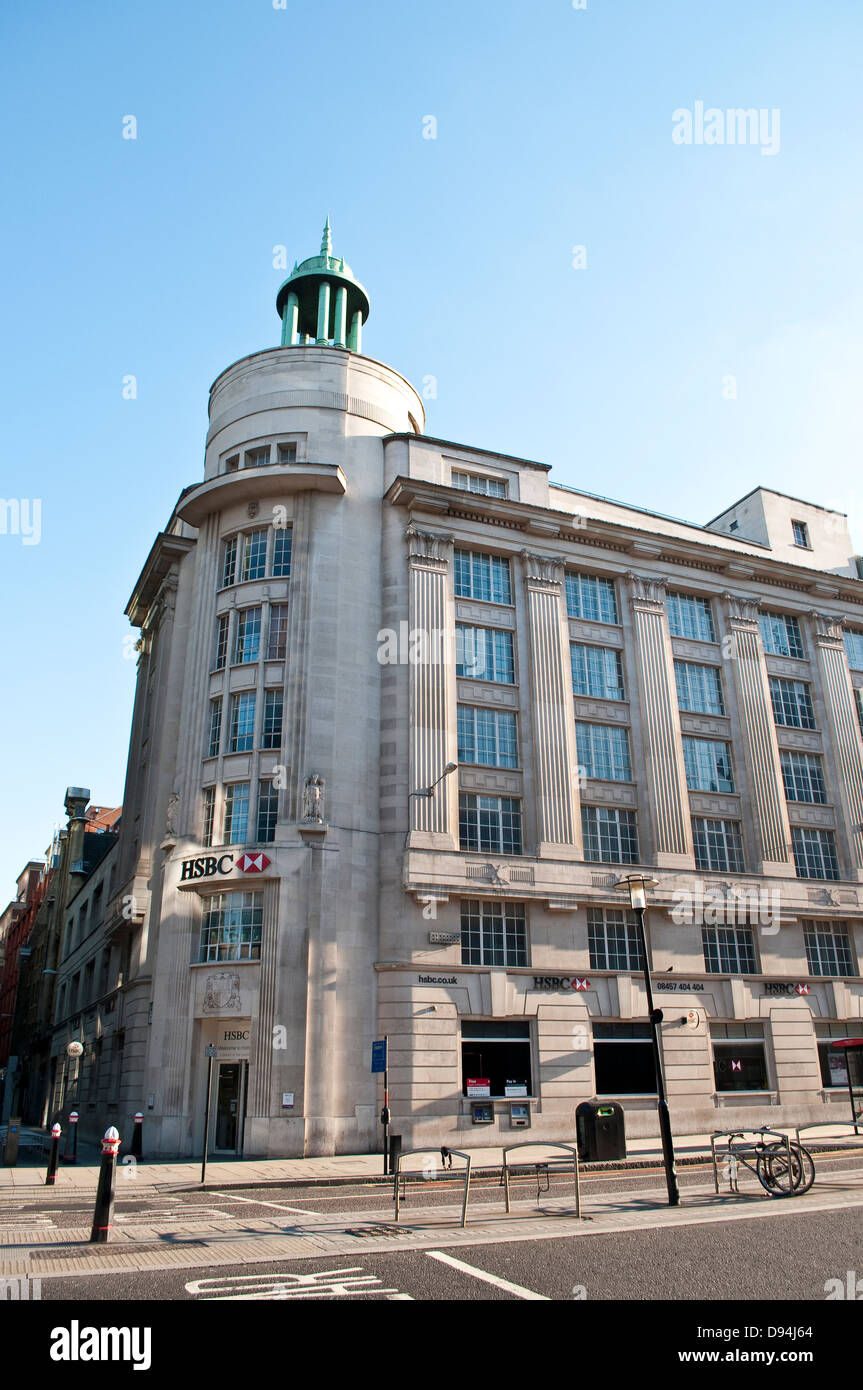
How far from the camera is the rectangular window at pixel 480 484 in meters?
38.8

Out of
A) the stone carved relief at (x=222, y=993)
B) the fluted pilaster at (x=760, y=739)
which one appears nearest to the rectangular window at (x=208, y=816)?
the stone carved relief at (x=222, y=993)

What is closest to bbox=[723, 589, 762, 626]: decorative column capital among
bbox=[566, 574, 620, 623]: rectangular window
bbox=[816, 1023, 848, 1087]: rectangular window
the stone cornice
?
the stone cornice

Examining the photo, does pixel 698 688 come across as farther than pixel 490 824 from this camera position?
Yes

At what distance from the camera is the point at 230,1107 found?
97.1 feet

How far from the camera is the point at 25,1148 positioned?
36688mm

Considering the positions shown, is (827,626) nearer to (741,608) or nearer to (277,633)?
(741,608)

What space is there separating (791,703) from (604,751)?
11.3m

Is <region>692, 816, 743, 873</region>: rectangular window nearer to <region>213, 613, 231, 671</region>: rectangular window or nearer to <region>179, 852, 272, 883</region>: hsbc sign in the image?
<region>179, 852, 272, 883</region>: hsbc sign

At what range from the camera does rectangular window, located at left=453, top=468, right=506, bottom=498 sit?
3875 centimetres

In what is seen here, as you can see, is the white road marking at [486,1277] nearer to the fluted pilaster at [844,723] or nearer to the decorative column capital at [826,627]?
the fluted pilaster at [844,723]

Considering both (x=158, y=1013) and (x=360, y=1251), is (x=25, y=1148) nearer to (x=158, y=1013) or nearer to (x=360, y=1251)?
(x=158, y=1013)

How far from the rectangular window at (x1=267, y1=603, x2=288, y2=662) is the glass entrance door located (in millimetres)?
13894

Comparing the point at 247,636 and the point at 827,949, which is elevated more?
the point at 247,636

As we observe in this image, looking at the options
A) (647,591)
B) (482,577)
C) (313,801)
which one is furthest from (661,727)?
(313,801)
